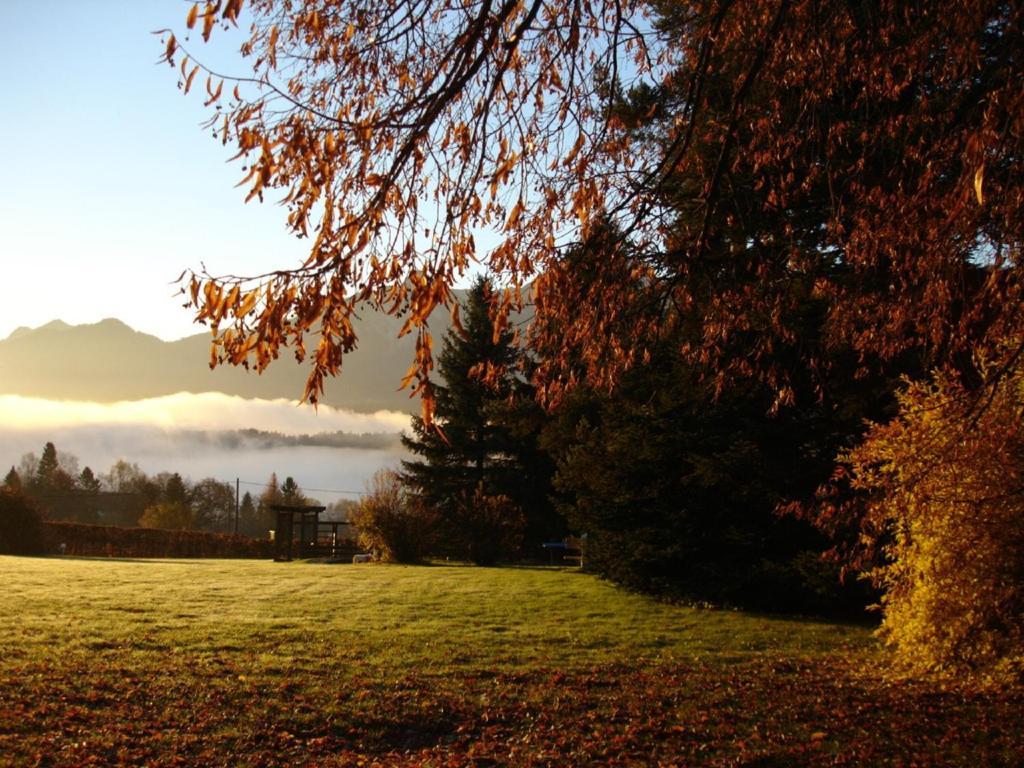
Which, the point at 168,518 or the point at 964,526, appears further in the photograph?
the point at 168,518

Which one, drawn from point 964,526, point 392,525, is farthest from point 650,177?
point 392,525

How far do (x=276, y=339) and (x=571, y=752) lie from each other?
13.0 feet

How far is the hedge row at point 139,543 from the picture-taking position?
3309cm

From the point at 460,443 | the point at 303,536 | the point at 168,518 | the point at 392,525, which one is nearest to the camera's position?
the point at 392,525

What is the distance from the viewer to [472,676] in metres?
8.48

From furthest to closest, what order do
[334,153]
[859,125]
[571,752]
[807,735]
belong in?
[859,125]
[807,735]
[571,752]
[334,153]

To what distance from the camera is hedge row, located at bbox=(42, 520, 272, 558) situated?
33.1m

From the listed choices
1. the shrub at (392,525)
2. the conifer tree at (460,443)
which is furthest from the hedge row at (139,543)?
the shrub at (392,525)

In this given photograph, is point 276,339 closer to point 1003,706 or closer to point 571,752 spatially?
point 571,752

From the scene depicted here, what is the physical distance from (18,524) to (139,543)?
18.6 feet

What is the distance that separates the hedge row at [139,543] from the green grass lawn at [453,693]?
886 inches

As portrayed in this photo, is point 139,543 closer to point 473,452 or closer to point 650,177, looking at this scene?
point 473,452

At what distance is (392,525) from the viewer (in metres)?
→ 25.6

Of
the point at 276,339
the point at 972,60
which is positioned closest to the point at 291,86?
the point at 276,339
